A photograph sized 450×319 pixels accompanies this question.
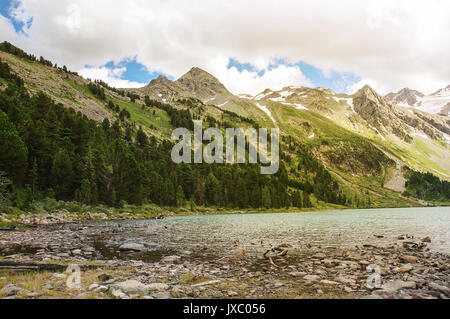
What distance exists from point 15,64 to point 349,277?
21513cm

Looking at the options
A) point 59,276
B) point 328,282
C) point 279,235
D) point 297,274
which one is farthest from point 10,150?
point 328,282

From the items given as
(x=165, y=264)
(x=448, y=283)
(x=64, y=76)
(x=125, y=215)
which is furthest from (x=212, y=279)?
(x=64, y=76)

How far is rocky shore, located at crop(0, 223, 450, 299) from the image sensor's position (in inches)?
379

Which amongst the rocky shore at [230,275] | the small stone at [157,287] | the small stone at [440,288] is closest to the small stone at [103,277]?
the rocky shore at [230,275]

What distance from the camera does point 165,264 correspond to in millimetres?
15266

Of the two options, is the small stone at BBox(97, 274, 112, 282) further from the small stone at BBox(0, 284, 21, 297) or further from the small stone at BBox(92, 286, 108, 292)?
the small stone at BBox(0, 284, 21, 297)

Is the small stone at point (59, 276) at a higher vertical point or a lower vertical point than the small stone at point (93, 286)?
lower

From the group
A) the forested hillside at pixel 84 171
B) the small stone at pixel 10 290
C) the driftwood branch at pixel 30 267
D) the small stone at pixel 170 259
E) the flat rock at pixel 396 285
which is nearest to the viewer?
the small stone at pixel 10 290

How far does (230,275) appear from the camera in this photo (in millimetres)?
12688

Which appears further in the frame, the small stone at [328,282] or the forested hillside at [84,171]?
the forested hillside at [84,171]

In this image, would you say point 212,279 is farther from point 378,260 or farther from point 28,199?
point 28,199

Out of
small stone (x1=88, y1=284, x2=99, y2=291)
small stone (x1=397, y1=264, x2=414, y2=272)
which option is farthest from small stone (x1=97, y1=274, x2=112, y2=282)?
small stone (x1=397, y1=264, x2=414, y2=272)

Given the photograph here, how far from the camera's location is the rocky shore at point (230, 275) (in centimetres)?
962

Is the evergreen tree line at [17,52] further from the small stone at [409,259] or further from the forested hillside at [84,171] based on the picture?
the small stone at [409,259]
